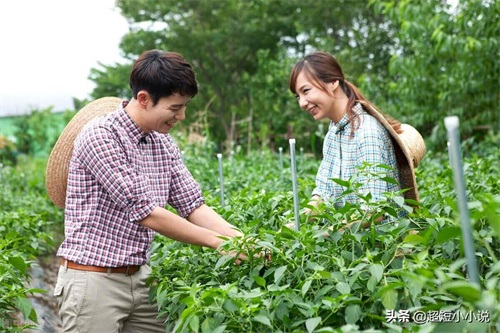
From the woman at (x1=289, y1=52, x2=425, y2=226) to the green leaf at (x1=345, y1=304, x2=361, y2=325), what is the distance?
0.66 meters

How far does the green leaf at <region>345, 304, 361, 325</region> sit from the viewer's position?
5.31ft

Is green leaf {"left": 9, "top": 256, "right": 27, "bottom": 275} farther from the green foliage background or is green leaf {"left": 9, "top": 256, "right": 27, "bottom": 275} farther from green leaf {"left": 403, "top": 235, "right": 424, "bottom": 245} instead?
the green foliage background

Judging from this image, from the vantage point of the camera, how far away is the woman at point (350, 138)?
2387 mm

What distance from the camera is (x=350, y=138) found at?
8.15ft

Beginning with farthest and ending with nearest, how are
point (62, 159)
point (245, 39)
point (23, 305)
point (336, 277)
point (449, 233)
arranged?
point (245, 39) < point (62, 159) < point (23, 305) < point (336, 277) < point (449, 233)

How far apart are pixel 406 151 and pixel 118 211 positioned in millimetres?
1064

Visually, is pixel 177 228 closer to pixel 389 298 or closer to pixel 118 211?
pixel 118 211

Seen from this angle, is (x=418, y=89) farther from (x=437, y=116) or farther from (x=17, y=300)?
(x=17, y=300)

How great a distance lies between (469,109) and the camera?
850 cm

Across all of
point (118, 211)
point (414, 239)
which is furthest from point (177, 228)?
point (414, 239)

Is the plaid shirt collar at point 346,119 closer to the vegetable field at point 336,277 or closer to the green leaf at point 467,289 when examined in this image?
the vegetable field at point 336,277

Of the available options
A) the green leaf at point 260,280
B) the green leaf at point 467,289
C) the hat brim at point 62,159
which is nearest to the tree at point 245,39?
the hat brim at point 62,159

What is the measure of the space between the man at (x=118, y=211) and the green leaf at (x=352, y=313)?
2.25ft

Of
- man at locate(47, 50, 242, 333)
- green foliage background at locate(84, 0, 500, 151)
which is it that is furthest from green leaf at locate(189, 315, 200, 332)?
green foliage background at locate(84, 0, 500, 151)
